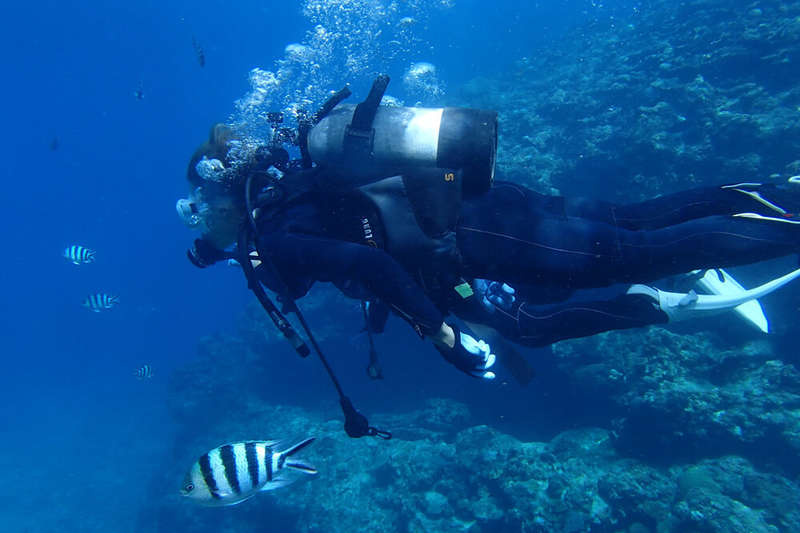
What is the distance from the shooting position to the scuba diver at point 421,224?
8.16 ft

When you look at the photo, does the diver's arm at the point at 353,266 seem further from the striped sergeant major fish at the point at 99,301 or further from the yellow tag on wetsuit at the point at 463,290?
the striped sergeant major fish at the point at 99,301

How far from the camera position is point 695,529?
18.5ft

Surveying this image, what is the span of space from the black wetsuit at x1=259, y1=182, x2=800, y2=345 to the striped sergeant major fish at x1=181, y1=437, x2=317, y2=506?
120cm

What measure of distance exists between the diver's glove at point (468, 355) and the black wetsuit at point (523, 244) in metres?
0.24

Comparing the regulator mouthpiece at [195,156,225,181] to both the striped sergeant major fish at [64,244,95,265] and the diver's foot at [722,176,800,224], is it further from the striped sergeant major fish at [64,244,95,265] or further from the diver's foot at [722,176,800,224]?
the striped sergeant major fish at [64,244,95,265]

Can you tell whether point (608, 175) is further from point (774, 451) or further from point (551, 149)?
point (774, 451)

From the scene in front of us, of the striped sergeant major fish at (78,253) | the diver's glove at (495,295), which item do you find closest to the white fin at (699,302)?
the diver's glove at (495,295)

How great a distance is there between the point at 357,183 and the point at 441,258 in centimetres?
78

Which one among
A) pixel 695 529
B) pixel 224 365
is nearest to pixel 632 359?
pixel 695 529

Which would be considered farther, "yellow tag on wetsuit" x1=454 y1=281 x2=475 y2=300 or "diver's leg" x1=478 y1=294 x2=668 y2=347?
"diver's leg" x1=478 y1=294 x2=668 y2=347

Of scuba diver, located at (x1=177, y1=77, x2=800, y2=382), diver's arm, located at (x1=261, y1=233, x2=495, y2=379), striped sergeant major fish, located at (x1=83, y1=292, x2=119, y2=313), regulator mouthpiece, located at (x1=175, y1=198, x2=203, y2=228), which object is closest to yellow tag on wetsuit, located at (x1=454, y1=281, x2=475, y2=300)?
scuba diver, located at (x1=177, y1=77, x2=800, y2=382)

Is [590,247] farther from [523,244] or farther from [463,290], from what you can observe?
[463,290]

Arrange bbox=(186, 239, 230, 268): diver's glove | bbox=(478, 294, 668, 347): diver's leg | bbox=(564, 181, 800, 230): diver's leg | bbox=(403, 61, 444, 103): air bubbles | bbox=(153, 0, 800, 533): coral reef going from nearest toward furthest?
1. bbox=(564, 181, 800, 230): diver's leg
2. bbox=(186, 239, 230, 268): diver's glove
3. bbox=(478, 294, 668, 347): diver's leg
4. bbox=(153, 0, 800, 533): coral reef
5. bbox=(403, 61, 444, 103): air bubbles

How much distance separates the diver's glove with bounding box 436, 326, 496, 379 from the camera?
2.72m
